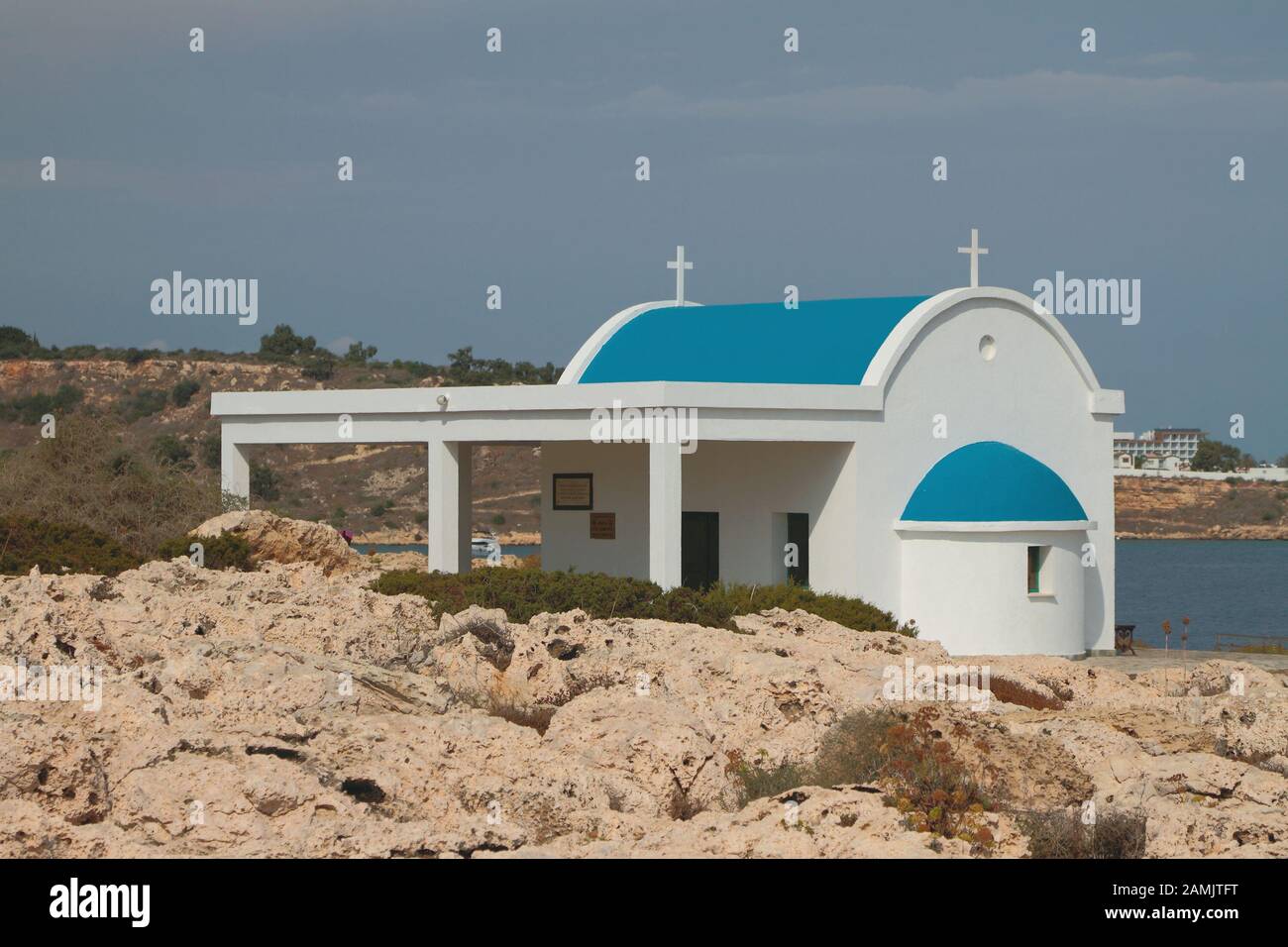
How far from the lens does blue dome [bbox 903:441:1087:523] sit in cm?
2442

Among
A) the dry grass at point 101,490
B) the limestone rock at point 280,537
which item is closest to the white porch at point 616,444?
the dry grass at point 101,490

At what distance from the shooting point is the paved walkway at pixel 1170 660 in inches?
932

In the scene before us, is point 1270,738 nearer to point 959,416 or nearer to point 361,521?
point 959,416

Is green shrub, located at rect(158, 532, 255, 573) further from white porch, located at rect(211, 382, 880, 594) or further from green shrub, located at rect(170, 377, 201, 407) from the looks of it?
green shrub, located at rect(170, 377, 201, 407)

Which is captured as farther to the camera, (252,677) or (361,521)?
(361,521)

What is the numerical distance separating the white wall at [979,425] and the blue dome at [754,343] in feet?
2.58

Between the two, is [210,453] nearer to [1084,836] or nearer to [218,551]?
[218,551]

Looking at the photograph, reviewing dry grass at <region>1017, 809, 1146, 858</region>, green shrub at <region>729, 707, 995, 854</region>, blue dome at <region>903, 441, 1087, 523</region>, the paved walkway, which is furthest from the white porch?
dry grass at <region>1017, 809, 1146, 858</region>

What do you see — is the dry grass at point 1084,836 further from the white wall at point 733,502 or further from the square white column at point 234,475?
the square white column at point 234,475

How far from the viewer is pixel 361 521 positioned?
76000 mm

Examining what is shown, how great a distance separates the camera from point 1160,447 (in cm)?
14638

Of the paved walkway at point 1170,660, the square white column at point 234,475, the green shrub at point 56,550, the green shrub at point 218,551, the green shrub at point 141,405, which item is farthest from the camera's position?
the green shrub at point 141,405
